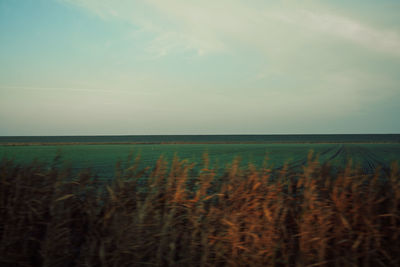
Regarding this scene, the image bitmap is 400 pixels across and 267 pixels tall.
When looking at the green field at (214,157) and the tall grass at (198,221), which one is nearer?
the tall grass at (198,221)

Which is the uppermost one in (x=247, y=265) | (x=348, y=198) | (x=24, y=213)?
(x=348, y=198)

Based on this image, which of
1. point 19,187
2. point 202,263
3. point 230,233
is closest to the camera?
point 202,263

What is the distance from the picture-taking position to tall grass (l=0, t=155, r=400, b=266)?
3852 millimetres

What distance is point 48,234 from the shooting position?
407 cm

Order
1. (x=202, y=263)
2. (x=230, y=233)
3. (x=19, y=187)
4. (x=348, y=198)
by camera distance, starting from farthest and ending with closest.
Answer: (x=19, y=187) → (x=348, y=198) → (x=230, y=233) → (x=202, y=263)

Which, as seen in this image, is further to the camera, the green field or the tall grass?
the green field

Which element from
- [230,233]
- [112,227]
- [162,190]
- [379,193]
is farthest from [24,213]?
[379,193]

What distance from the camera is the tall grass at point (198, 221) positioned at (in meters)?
3.85

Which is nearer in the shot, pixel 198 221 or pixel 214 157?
pixel 198 221

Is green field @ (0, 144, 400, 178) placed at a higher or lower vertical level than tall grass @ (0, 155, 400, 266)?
lower

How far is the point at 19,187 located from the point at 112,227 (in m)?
2.11

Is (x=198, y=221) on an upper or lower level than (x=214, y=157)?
upper

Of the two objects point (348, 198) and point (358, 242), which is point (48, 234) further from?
point (348, 198)

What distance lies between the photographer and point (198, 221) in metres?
4.44
